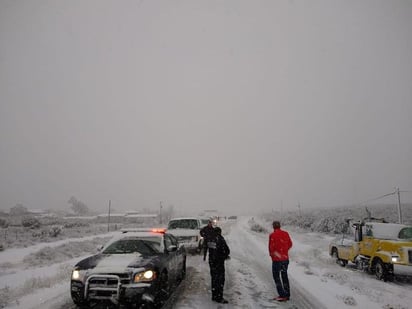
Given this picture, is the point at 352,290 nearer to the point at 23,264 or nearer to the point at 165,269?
the point at 165,269

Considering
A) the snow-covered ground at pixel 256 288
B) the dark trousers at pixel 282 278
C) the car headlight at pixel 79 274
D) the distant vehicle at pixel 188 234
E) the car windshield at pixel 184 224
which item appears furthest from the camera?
the car windshield at pixel 184 224

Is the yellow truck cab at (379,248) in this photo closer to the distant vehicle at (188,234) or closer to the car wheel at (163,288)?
the distant vehicle at (188,234)

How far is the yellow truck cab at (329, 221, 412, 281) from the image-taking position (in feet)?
33.7

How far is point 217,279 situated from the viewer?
25.4 feet

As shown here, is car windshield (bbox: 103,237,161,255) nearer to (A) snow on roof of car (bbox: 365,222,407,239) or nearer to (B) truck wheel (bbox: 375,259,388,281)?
(B) truck wheel (bbox: 375,259,388,281)

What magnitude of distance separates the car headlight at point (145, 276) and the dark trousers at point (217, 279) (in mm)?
1657

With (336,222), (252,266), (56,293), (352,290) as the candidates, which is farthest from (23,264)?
(336,222)

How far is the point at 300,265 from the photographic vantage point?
13.3m

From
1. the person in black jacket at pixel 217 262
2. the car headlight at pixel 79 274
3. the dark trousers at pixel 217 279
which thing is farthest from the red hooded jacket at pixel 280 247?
the car headlight at pixel 79 274

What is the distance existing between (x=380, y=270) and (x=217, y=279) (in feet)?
20.1

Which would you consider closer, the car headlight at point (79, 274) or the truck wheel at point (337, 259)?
the car headlight at point (79, 274)

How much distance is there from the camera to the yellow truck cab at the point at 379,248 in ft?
33.7

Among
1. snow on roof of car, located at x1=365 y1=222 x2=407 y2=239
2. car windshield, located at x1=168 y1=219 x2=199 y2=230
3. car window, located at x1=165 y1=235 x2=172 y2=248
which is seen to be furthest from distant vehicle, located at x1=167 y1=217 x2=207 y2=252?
snow on roof of car, located at x1=365 y1=222 x2=407 y2=239

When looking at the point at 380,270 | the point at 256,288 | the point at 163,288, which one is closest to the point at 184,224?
the point at 256,288
